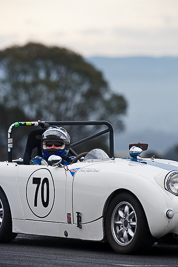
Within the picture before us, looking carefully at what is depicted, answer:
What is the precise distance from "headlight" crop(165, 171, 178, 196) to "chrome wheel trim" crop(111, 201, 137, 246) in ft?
1.57

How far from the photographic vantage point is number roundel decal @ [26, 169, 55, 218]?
36.3 ft

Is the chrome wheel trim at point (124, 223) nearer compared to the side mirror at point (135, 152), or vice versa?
the chrome wheel trim at point (124, 223)

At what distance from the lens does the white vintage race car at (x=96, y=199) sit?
980 cm

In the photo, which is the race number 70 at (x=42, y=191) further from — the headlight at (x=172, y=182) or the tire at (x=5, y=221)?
the headlight at (x=172, y=182)

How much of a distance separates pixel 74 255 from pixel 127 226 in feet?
2.30

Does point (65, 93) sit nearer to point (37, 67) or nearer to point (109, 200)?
point (37, 67)

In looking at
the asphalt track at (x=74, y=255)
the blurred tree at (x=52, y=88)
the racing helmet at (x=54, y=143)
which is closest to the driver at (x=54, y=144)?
the racing helmet at (x=54, y=143)

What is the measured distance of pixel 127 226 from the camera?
10.1m

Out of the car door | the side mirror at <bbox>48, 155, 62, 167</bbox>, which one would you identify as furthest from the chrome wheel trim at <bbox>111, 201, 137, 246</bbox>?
the side mirror at <bbox>48, 155, 62, 167</bbox>

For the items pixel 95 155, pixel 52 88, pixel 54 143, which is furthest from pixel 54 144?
pixel 52 88

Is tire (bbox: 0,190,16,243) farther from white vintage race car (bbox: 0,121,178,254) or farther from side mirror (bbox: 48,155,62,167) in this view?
side mirror (bbox: 48,155,62,167)

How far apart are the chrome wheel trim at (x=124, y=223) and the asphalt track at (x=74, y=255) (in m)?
0.21

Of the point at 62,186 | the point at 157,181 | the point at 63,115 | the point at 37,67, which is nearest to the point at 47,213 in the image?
the point at 62,186

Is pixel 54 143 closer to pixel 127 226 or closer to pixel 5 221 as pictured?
pixel 5 221
